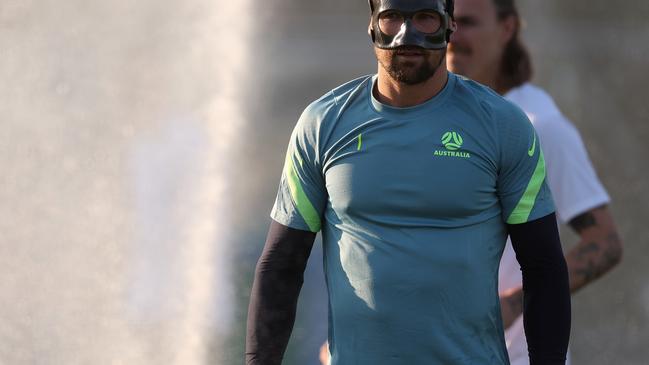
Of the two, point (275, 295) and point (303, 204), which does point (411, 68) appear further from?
point (275, 295)

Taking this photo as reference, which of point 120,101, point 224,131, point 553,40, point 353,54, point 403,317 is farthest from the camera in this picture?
point 353,54

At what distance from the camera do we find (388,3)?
3.10 metres

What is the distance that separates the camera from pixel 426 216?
3000 mm

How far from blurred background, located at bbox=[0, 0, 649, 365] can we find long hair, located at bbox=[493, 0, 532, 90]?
119 inches

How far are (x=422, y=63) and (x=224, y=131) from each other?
7.50 metres

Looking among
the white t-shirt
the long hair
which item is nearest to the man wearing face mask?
the white t-shirt

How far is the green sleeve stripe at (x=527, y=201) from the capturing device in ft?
9.91

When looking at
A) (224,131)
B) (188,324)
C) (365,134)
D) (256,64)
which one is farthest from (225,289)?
(256,64)

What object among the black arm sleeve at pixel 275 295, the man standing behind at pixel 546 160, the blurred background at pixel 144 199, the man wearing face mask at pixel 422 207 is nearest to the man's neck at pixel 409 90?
the man wearing face mask at pixel 422 207

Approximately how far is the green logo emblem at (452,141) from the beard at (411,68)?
0.45 feet

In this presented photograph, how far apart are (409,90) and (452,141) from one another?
16 centimetres

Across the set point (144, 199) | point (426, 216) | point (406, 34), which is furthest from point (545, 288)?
point (144, 199)

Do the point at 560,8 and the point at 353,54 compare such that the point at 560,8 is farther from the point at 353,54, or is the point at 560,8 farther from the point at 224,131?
the point at 224,131

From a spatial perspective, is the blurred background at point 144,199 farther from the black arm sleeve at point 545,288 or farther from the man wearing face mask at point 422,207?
the black arm sleeve at point 545,288
